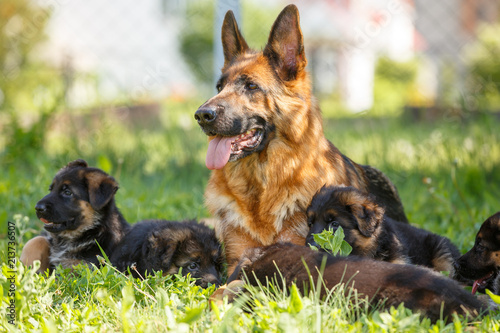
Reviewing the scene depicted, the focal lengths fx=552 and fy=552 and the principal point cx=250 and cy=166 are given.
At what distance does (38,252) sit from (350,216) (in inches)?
104

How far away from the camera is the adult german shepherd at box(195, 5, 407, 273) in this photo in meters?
4.23

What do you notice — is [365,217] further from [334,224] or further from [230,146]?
[230,146]

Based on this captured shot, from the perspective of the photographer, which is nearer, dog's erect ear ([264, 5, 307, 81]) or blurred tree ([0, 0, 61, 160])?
dog's erect ear ([264, 5, 307, 81])

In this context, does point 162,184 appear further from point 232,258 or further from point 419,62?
point 419,62

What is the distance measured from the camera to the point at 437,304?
302 centimetres

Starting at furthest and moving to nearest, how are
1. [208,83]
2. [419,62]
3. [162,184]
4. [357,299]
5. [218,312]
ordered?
[419,62], [208,83], [162,184], [357,299], [218,312]

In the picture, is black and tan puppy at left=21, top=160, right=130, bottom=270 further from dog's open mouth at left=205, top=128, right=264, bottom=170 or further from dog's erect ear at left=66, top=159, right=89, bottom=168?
dog's open mouth at left=205, top=128, right=264, bottom=170

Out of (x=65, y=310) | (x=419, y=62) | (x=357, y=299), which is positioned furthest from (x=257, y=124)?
(x=419, y=62)

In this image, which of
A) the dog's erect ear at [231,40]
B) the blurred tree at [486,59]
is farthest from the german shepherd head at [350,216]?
the blurred tree at [486,59]

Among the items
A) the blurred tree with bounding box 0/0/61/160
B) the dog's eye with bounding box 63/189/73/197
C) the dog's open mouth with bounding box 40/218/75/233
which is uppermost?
the blurred tree with bounding box 0/0/61/160

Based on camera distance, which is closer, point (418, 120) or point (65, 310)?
point (65, 310)

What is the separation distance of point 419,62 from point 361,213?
590 inches

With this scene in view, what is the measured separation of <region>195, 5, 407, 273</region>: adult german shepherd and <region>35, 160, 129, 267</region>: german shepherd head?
1.00 meters

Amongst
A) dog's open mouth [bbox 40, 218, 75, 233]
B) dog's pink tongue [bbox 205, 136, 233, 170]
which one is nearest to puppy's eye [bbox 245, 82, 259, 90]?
dog's pink tongue [bbox 205, 136, 233, 170]
